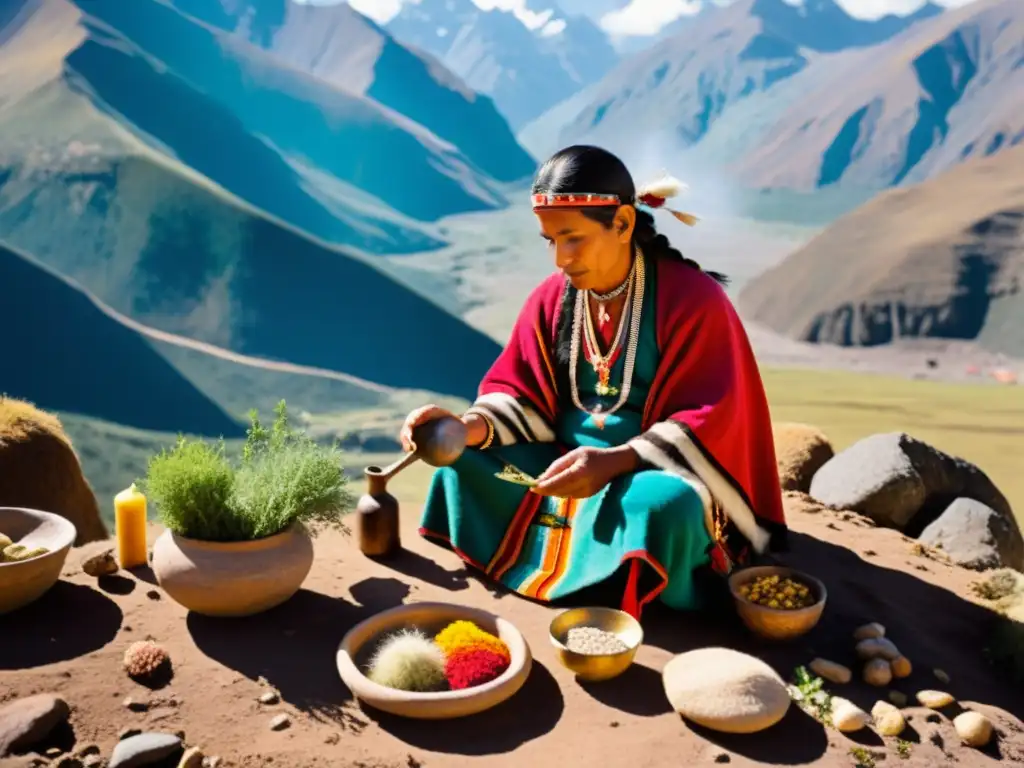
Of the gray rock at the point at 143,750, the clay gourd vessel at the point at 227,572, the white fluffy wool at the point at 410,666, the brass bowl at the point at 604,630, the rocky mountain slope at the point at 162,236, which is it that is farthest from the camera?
the rocky mountain slope at the point at 162,236

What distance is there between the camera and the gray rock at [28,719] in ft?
8.63

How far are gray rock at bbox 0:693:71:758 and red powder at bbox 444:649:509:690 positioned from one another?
1163 mm

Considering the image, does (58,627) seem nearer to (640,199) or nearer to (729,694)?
(729,694)

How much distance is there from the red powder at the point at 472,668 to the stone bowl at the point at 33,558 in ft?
5.03

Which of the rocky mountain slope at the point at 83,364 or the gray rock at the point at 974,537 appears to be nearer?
the gray rock at the point at 974,537

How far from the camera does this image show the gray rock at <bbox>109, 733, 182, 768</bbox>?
2.58 meters

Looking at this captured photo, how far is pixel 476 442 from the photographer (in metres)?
3.93

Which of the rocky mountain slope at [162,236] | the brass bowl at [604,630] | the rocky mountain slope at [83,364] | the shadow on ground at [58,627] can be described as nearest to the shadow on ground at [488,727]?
the brass bowl at [604,630]

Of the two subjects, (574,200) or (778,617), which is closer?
(778,617)

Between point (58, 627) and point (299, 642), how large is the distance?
34.1 inches

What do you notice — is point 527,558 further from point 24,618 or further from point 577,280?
point 24,618

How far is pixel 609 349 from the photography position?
3.83 m

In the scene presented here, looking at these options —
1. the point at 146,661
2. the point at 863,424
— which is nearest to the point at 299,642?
the point at 146,661

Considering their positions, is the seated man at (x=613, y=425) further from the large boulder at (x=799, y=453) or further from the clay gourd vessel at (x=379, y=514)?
the large boulder at (x=799, y=453)
